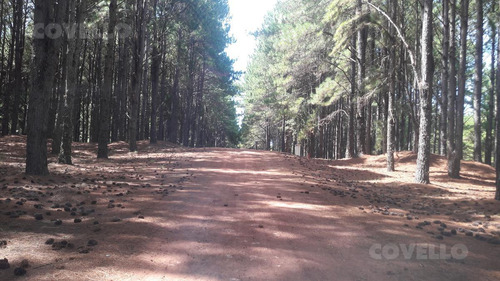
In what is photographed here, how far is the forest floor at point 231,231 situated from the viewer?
3561 mm

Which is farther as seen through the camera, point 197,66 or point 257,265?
point 197,66

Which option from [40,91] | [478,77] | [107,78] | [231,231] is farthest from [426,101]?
[107,78]

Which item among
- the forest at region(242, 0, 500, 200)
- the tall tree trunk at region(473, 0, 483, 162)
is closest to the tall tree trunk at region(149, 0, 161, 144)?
the forest at region(242, 0, 500, 200)

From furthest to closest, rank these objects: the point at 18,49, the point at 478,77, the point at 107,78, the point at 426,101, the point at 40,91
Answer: the point at 18,49
the point at 478,77
the point at 107,78
the point at 426,101
the point at 40,91

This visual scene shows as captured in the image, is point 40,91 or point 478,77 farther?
point 478,77

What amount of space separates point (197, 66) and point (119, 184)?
29.3 m

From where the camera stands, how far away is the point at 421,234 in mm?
5156

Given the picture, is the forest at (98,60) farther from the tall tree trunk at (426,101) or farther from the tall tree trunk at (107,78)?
the tall tree trunk at (426,101)

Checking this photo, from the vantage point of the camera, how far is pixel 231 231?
4.80 metres

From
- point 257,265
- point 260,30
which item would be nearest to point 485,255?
point 257,265

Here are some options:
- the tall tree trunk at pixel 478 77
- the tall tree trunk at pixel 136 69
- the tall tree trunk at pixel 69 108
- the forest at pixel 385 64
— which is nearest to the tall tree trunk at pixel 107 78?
the tall tree trunk at pixel 69 108

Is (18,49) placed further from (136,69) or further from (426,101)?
(426,101)

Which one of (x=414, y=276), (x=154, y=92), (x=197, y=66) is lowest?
(x=414, y=276)

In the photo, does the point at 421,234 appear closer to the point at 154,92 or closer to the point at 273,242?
the point at 273,242
